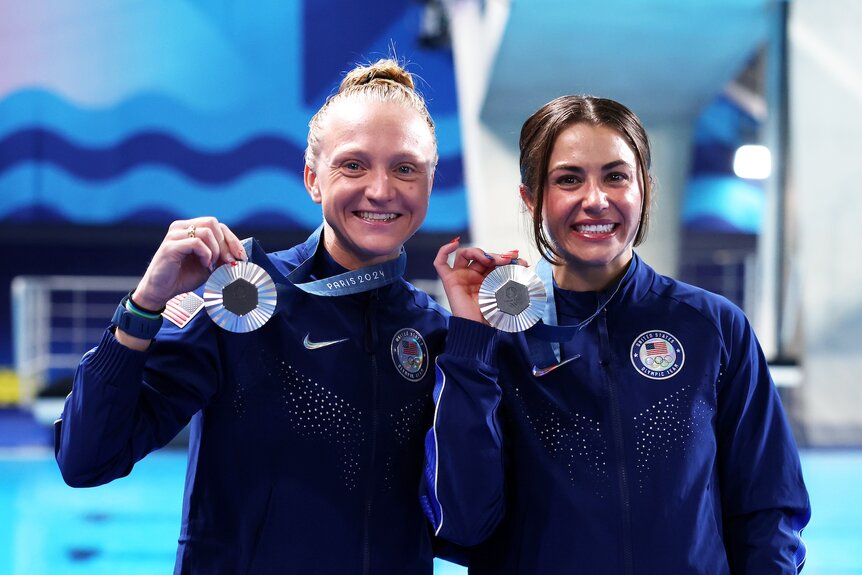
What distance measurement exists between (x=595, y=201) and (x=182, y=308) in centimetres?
78

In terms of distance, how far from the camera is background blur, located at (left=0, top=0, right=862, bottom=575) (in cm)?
683

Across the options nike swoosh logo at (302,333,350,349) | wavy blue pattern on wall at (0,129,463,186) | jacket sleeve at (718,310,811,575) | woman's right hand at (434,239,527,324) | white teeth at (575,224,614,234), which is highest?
wavy blue pattern on wall at (0,129,463,186)

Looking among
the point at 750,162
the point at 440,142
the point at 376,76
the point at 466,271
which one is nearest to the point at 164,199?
the point at 440,142

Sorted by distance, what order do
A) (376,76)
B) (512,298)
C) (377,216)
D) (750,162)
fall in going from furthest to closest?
(750,162) → (376,76) → (377,216) → (512,298)

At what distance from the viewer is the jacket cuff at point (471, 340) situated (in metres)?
1.54

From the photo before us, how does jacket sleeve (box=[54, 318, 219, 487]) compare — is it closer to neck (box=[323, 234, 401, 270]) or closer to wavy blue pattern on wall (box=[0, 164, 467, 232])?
neck (box=[323, 234, 401, 270])

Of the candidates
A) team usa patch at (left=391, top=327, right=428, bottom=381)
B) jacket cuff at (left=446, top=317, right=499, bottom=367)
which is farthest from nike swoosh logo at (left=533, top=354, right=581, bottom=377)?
team usa patch at (left=391, top=327, right=428, bottom=381)

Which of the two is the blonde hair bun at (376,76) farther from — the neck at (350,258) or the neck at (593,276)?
the neck at (593,276)

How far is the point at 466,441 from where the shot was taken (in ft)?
4.92

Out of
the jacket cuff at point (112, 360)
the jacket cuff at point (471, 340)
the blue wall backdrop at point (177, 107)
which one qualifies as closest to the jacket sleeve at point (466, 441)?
the jacket cuff at point (471, 340)

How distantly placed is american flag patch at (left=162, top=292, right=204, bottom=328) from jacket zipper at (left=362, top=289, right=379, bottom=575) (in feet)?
1.04

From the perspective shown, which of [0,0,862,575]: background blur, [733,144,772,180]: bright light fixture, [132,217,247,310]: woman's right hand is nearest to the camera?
[132,217,247,310]: woman's right hand

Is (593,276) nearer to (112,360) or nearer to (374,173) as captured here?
(374,173)

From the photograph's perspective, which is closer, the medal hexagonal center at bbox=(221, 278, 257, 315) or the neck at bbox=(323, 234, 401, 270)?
the medal hexagonal center at bbox=(221, 278, 257, 315)
